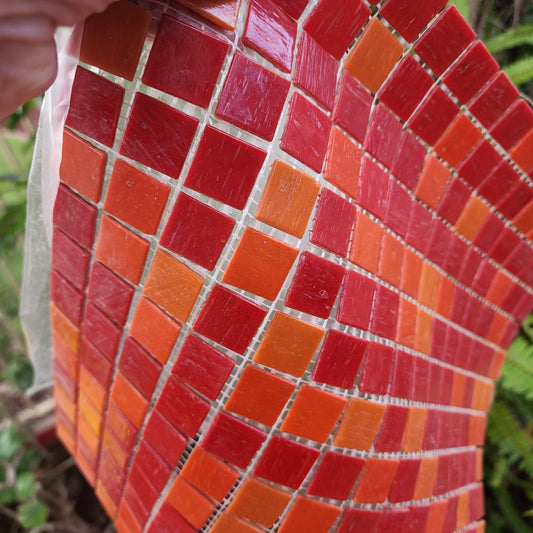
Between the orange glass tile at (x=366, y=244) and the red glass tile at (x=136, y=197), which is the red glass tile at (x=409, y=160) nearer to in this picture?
the orange glass tile at (x=366, y=244)

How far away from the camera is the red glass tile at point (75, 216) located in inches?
23.9

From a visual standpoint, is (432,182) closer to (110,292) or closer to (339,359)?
(339,359)

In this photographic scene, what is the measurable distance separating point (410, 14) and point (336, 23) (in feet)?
0.39

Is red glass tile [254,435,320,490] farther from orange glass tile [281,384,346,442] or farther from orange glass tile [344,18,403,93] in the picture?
orange glass tile [344,18,403,93]

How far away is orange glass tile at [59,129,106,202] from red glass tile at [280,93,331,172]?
248mm

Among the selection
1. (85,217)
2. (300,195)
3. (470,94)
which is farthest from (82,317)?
(470,94)

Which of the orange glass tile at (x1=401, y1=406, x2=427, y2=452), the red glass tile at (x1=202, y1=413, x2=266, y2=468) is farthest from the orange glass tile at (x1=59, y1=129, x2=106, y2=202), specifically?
the orange glass tile at (x1=401, y1=406, x2=427, y2=452)

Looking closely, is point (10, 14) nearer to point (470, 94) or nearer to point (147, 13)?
point (147, 13)

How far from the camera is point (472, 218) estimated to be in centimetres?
76

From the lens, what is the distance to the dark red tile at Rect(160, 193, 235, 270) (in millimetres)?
495

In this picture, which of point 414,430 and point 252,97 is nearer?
point 252,97

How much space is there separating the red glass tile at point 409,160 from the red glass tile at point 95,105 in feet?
1.26

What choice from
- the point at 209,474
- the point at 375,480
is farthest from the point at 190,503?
the point at 375,480

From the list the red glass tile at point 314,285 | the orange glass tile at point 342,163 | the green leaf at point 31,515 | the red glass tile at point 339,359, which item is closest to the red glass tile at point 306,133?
the orange glass tile at point 342,163
